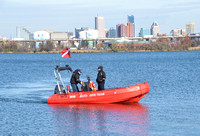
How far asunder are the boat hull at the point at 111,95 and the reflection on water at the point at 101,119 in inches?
12.7

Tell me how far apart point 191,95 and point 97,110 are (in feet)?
27.2

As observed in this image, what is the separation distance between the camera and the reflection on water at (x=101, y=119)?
18.6 meters

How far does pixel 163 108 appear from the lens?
2377 centimetres

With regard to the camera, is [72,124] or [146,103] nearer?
[72,124]

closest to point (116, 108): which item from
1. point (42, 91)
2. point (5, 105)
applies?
point (5, 105)

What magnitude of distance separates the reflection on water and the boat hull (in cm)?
32

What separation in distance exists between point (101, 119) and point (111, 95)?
4321 millimetres

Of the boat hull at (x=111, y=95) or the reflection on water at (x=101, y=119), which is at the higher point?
the boat hull at (x=111, y=95)

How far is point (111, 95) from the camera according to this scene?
25188mm

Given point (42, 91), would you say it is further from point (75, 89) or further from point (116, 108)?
point (116, 108)

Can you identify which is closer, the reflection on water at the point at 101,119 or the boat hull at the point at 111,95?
the reflection on water at the point at 101,119

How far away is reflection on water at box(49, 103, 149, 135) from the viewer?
18.6 metres

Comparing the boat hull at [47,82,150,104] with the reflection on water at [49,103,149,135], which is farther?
the boat hull at [47,82,150,104]

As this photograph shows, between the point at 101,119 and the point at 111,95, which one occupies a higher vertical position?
the point at 111,95
